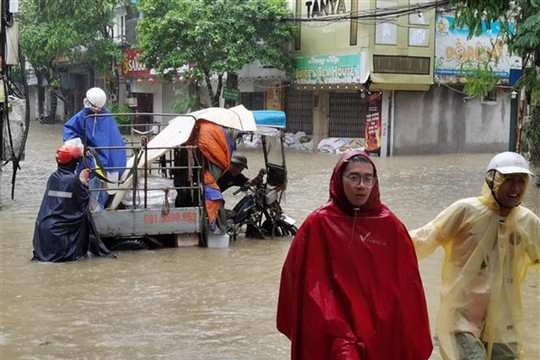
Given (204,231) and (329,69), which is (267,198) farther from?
(329,69)

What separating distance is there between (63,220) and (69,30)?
1008 inches

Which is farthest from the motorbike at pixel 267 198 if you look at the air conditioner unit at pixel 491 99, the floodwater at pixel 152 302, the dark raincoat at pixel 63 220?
the air conditioner unit at pixel 491 99

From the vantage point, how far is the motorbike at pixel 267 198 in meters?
9.57

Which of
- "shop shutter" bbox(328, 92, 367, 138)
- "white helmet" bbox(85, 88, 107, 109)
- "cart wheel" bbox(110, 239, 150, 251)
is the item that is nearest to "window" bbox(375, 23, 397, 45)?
"shop shutter" bbox(328, 92, 367, 138)

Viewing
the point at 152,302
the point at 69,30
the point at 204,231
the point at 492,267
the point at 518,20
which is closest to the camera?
the point at 492,267

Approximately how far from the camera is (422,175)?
17.9 meters

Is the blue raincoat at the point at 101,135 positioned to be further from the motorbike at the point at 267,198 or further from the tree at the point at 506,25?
the tree at the point at 506,25

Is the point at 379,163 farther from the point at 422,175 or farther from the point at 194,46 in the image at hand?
the point at 194,46

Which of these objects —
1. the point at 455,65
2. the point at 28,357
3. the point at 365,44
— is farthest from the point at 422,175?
the point at 28,357

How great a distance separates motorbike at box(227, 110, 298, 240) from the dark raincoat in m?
2.04

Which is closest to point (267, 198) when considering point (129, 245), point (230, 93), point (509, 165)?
point (129, 245)

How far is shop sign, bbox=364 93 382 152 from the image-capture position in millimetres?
24000

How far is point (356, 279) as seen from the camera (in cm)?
293

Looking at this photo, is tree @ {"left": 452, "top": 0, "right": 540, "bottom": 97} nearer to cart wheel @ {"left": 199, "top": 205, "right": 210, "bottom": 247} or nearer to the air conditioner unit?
cart wheel @ {"left": 199, "top": 205, "right": 210, "bottom": 247}
